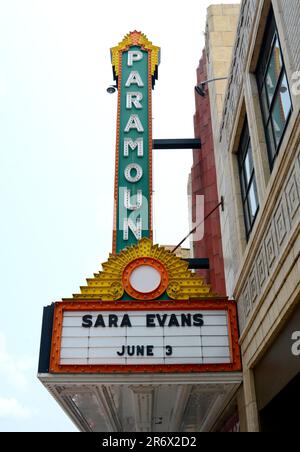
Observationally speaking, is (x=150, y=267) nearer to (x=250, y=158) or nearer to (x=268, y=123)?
(x=250, y=158)

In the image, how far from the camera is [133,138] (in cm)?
1551

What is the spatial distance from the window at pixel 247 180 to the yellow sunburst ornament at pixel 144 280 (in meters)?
1.74

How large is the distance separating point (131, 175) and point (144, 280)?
4224 mm

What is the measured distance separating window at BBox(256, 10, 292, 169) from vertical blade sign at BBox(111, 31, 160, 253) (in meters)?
5.35

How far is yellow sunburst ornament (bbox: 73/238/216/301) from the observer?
1129cm

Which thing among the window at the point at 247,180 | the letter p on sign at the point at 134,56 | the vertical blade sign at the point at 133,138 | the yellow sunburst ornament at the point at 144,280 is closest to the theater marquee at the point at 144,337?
the yellow sunburst ornament at the point at 144,280

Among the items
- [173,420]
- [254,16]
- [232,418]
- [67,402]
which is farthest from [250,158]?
[173,420]

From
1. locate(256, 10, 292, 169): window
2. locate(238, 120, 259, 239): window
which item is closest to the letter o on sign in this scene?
locate(238, 120, 259, 239): window

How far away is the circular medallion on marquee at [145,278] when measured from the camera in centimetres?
1130

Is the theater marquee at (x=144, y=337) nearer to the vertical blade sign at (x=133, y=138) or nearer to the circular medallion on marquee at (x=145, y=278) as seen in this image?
the circular medallion on marquee at (x=145, y=278)

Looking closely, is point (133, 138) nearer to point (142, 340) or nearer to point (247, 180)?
point (247, 180)

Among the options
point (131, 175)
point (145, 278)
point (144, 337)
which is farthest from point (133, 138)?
point (144, 337)
